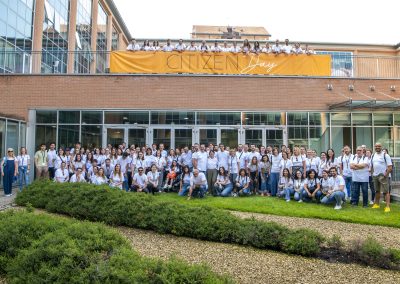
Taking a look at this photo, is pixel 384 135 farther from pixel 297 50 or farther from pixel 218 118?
pixel 218 118

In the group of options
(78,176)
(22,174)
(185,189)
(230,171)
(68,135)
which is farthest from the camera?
(68,135)

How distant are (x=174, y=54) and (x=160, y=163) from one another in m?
6.40

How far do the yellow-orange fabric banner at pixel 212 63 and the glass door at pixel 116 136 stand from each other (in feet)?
9.44

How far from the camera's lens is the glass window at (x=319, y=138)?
17969 mm

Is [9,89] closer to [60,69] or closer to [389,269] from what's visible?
[60,69]

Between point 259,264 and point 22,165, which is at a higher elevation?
point 22,165

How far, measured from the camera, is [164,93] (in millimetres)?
17875

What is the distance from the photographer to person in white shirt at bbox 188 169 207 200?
12.2 meters

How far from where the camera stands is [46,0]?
2203 centimetres

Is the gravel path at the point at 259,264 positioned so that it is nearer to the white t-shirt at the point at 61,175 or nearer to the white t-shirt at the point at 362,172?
the white t-shirt at the point at 362,172

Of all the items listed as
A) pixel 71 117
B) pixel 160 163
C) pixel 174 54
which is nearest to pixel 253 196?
pixel 160 163

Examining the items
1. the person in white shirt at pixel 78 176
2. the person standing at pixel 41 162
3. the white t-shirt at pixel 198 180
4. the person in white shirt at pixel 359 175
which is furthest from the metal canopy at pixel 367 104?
the person standing at pixel 41 162

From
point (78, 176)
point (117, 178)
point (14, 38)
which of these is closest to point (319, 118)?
point (117, 178)

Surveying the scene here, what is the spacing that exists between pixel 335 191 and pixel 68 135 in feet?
41.0
